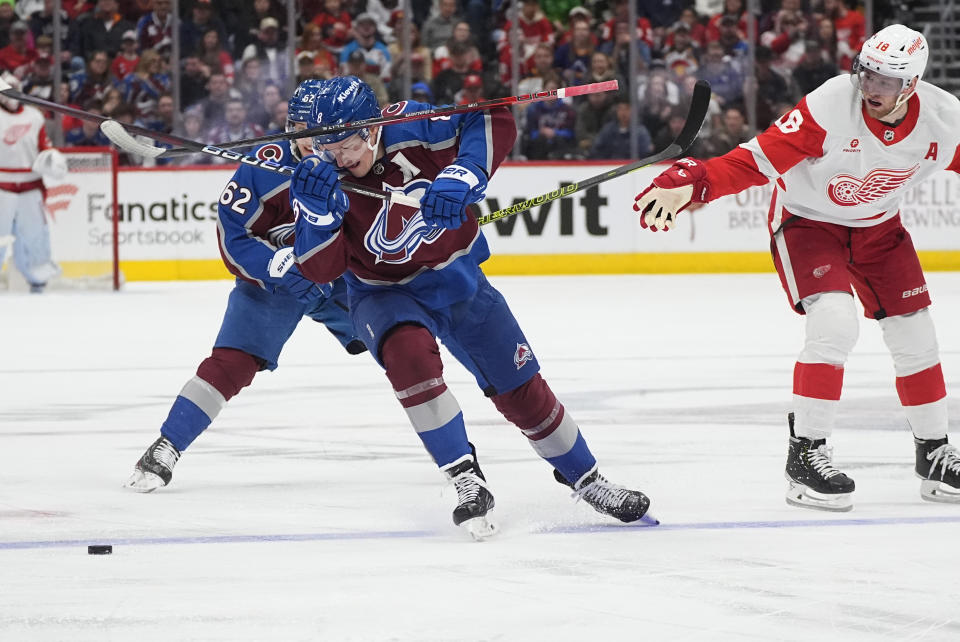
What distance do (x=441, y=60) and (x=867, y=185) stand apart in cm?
859

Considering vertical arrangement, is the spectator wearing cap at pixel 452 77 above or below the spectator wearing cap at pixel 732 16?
below

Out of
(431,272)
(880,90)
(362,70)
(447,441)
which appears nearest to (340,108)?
(431,272)

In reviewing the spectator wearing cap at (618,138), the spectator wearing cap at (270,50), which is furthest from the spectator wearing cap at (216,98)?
the spectator wearing cap at (618,138)

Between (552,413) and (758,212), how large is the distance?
8330mm

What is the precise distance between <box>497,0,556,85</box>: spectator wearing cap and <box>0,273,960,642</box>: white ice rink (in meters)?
5.59

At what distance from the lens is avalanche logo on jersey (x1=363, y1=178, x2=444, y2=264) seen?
3.19m

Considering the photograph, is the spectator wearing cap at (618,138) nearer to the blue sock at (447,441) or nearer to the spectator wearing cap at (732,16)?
the spectator wearing cap at (732,16)

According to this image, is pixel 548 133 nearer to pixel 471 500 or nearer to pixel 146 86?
pixel 146 86

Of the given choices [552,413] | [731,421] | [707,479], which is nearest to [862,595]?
[552,413]

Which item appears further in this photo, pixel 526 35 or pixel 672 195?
pixel 526 35

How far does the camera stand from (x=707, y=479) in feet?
12.4

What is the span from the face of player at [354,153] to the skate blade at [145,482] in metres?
0.96

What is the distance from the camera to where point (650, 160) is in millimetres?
3709

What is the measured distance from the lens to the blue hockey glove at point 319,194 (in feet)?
9.98
